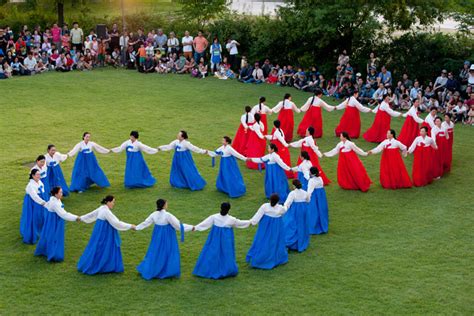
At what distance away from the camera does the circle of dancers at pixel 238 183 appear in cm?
1281

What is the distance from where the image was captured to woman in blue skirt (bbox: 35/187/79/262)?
13.3 metres

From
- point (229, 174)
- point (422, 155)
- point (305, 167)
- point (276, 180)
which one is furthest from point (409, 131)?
point (229, 174)

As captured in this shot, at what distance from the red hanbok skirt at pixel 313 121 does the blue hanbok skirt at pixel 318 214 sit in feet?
21.9

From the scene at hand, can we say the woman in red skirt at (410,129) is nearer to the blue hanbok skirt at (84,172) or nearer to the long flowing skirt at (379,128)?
the long flowing skirt at (379,128)

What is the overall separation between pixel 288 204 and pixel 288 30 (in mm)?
16479

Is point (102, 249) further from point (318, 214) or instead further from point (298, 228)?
point (318, 214)

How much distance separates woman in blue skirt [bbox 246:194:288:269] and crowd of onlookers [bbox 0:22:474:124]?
41.0 feet

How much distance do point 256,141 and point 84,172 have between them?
443cm

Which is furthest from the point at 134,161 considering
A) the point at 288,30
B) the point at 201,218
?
the point at 288,30

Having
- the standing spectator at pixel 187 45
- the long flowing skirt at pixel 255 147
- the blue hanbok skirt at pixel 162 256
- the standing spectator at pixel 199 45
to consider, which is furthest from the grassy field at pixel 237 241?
the standing spectator at pixel 187 45

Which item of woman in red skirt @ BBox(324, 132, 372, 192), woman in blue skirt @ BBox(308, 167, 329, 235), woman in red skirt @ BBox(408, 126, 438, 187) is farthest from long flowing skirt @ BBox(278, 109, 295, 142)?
woman in blue skirt @ BBox(308, 167, 329, 235)

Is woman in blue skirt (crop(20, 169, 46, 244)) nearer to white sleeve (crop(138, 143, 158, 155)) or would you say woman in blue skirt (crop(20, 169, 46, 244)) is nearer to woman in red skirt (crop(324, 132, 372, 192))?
white sleeve (crop(138, 143, 158, 155))

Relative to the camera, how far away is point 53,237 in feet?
44.2

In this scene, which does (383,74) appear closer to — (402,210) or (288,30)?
(288,30)
